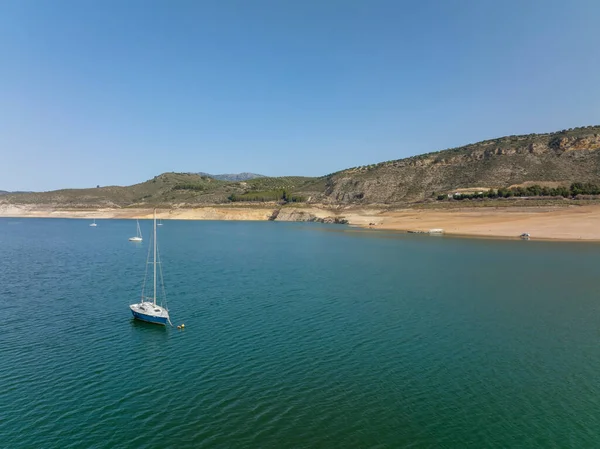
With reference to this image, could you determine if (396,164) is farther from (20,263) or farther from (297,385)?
(297,385)

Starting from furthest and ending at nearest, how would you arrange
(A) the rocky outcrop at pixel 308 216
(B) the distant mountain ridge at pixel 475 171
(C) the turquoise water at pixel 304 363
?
(A) the rocky outcrop at pixel 308 216 → (B) the distant mountain ridge at pixel 475 171 → (C) the turquoise water at pixel 304 363

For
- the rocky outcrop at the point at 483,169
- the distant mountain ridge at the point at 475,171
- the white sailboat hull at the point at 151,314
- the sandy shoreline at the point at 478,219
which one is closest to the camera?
the white sailboat hull at the point at 151,314

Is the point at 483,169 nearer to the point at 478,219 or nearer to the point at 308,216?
the point at 478,219

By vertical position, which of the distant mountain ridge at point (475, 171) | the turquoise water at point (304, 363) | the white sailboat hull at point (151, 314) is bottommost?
the turquoise water at point (304, 363)

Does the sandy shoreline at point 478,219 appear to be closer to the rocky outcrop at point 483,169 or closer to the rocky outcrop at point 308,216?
the rocky outcrop at point 308,216

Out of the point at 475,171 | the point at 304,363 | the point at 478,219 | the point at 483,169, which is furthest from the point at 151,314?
the point at 475,171

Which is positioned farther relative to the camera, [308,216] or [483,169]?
Result: [308,216]

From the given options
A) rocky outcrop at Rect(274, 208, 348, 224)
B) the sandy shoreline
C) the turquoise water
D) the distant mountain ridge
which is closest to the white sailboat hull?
the turquoise water

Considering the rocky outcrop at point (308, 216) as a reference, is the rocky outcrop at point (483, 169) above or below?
above

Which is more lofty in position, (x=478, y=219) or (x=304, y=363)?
(x=478, y=219)

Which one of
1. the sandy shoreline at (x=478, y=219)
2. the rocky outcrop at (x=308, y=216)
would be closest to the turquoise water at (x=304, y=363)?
the sandy shoreline at (x=478, y=219)
